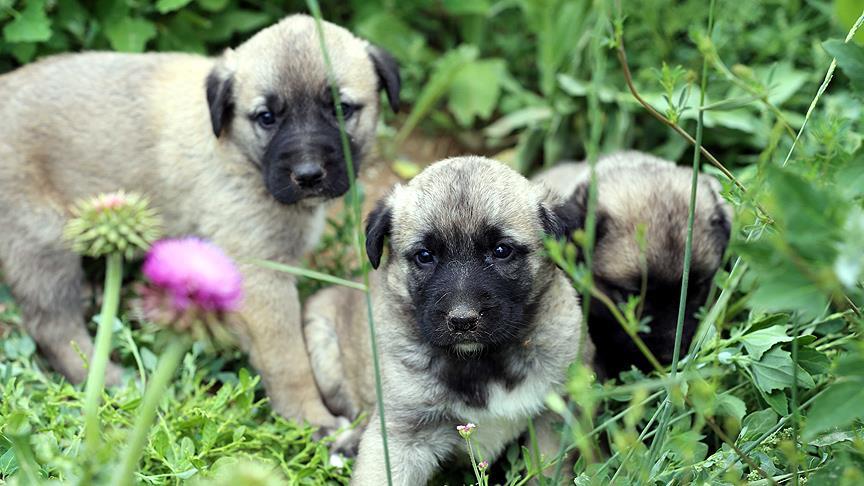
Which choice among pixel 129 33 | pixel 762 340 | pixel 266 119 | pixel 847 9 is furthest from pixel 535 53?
pixel 847 9

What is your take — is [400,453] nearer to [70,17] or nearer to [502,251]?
[502,251]

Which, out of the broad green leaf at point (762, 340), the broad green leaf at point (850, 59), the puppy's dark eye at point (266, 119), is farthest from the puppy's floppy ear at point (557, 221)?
the puppy's dark eye at point (266, 119)

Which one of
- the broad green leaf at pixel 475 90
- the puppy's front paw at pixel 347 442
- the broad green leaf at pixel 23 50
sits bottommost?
the puppy's front paw at pixel 347 442

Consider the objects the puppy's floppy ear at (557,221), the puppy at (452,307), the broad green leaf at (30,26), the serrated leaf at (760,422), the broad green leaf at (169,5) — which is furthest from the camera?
the broad green leaf at (169,5)

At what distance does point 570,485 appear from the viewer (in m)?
3.56

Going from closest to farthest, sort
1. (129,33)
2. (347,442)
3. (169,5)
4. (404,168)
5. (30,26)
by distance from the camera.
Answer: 1. (347,442)
2. (30,26)
3. (169,5)
4. (129,33)
5. (404,168)

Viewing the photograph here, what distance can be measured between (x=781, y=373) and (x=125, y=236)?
2103 millimetres

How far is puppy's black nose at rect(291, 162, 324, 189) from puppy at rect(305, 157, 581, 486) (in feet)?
1.83

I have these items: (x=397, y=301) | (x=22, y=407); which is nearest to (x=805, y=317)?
(x=397, y=301)

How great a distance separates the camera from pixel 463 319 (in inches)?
121

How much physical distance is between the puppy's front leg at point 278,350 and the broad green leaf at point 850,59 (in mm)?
2633

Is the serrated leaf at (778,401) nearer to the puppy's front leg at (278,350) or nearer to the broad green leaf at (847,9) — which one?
the broad green leaf at (847,9)

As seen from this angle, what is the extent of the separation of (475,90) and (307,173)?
221 centimetres

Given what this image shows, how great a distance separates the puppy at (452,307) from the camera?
128 inches
